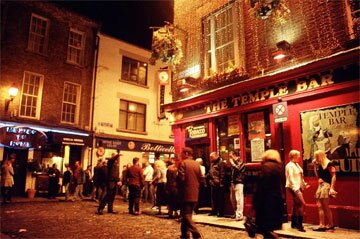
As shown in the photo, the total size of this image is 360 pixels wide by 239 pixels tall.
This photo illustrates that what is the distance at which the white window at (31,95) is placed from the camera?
57.3 feet

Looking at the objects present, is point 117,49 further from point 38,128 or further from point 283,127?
point 283,127

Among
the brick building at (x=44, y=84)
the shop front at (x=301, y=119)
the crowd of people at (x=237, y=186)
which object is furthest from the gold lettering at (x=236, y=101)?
the brick building at (x=44, y=84)

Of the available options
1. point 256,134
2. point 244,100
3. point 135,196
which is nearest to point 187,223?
point 256,134

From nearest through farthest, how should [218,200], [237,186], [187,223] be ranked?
[187,223], [237,186], [218,200]

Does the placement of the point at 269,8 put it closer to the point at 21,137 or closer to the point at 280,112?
the point at 280,112

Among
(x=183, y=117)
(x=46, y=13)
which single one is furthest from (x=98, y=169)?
(x=46, y=13)

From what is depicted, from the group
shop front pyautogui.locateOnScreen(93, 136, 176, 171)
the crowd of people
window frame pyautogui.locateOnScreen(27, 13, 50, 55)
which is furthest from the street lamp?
shop front pyautogui.locateOnScreen(93, 136, 176, 171)

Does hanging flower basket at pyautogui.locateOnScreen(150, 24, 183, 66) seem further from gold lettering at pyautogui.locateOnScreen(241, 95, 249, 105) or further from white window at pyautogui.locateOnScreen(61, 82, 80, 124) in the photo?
white window at pyautogui.locateOnScreen(61, 82, 80, 124)

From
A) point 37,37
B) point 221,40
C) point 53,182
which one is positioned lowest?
point 53,182

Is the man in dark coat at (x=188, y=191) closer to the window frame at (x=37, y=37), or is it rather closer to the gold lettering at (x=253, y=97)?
the gold lettering at (x=253, y=97)

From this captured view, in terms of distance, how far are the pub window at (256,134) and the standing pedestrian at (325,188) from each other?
2.41m

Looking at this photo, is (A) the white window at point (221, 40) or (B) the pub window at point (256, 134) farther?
(A) the white window at point (221, 40)

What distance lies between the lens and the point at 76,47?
20.3 metres

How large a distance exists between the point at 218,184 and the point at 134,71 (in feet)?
49.3
